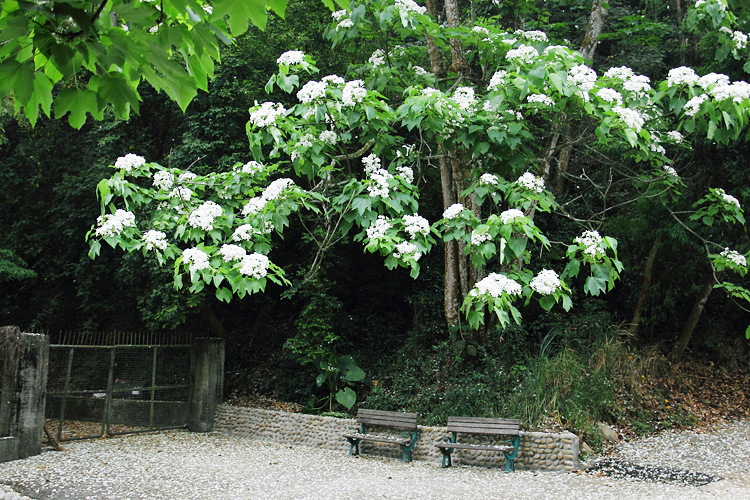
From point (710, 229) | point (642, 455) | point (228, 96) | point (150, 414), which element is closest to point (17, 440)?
point (150, 414)

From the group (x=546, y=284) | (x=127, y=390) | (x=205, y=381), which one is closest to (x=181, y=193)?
(x=546, y=284)

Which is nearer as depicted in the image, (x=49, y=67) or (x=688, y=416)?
(x=49, y=67)

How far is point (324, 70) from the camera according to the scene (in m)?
9.70

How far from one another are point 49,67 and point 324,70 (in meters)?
8.50

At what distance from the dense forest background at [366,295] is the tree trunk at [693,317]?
96 mm

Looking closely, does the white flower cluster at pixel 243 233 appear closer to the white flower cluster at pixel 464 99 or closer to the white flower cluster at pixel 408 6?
the white flower cluster at pixel 464 99

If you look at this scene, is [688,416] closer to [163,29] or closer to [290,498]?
[290,498]

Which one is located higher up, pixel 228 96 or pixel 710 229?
pixel 228 96

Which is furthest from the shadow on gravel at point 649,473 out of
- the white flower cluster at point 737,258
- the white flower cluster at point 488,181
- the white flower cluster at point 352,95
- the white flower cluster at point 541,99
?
the white flower cluster at point 352,95

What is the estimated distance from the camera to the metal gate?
8.12 meters

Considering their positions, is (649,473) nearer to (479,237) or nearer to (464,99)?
(479,237)

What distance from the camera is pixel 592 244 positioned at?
450 centimetres

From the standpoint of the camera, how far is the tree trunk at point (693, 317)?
8586mm

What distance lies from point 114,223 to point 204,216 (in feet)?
2.38
